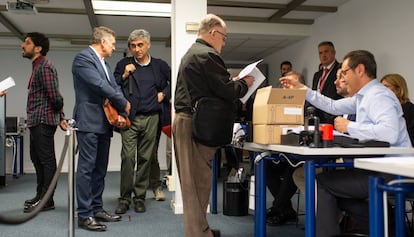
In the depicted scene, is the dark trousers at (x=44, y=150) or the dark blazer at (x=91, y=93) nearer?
the dark blazer at (x=91, y=93)

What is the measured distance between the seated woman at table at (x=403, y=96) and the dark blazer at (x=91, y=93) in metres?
2.37

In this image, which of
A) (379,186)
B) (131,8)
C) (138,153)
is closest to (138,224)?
(138,153)

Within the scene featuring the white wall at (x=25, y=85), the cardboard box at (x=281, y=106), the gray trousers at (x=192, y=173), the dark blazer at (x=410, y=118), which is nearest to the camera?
the cardboard box at (x=281, y=106)

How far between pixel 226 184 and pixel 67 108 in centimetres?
461

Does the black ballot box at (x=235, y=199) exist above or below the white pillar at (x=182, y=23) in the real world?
below

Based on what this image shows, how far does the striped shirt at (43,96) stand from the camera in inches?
142

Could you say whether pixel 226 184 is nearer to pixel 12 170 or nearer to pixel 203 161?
pixel 203 161

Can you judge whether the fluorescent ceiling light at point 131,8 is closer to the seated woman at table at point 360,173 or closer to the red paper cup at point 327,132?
the seated woman at table at point 360,173

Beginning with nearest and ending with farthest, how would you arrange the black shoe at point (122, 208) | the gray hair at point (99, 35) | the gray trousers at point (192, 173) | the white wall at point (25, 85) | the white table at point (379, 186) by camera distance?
the white table at point (379, 186), the gray trousers at point (192, 173), the gray hair at point (99, 35), the black shoe at point (122, 208), the white wall at point (25, 85)

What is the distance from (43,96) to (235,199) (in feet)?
6.29

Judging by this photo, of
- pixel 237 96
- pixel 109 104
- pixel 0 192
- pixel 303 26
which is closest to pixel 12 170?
pixel 0 192

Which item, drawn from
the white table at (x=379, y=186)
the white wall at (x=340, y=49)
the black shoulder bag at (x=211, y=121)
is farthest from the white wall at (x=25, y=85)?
the white table at (x=379, y=186)

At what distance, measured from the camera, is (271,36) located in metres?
6.55

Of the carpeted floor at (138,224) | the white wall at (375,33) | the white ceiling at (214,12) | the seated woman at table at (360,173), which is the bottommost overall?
the carpeted floor at (138,224)
